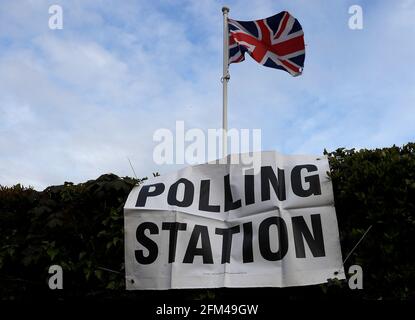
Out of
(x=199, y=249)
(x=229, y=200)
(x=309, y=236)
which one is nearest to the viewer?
(x=309, y=236)

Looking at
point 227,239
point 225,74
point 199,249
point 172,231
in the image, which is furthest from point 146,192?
point 225,74

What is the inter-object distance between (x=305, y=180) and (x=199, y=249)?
3.97ft

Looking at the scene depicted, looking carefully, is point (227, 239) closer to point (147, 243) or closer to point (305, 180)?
point (147, 243)

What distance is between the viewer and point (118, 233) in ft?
17.1

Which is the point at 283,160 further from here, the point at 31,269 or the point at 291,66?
the point at 291,66

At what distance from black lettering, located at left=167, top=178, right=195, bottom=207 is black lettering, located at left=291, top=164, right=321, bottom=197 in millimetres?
1021

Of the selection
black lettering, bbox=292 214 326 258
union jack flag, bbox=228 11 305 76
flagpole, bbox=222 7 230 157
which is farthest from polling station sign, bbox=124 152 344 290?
union jack flag, bbox=228 11 305 76

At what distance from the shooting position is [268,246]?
4852mm

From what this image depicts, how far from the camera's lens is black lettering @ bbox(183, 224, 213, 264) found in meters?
4.96

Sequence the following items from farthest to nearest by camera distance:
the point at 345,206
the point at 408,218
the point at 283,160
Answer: the point at 283,160
the point at 345,206
the point at 408,218

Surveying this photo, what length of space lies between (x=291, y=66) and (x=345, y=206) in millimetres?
5005

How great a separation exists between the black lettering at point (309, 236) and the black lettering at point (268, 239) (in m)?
0.10

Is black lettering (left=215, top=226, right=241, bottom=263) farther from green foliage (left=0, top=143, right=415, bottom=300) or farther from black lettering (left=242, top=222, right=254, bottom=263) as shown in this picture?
green foliage (left=0, top=143, right=415, bottom=300)
